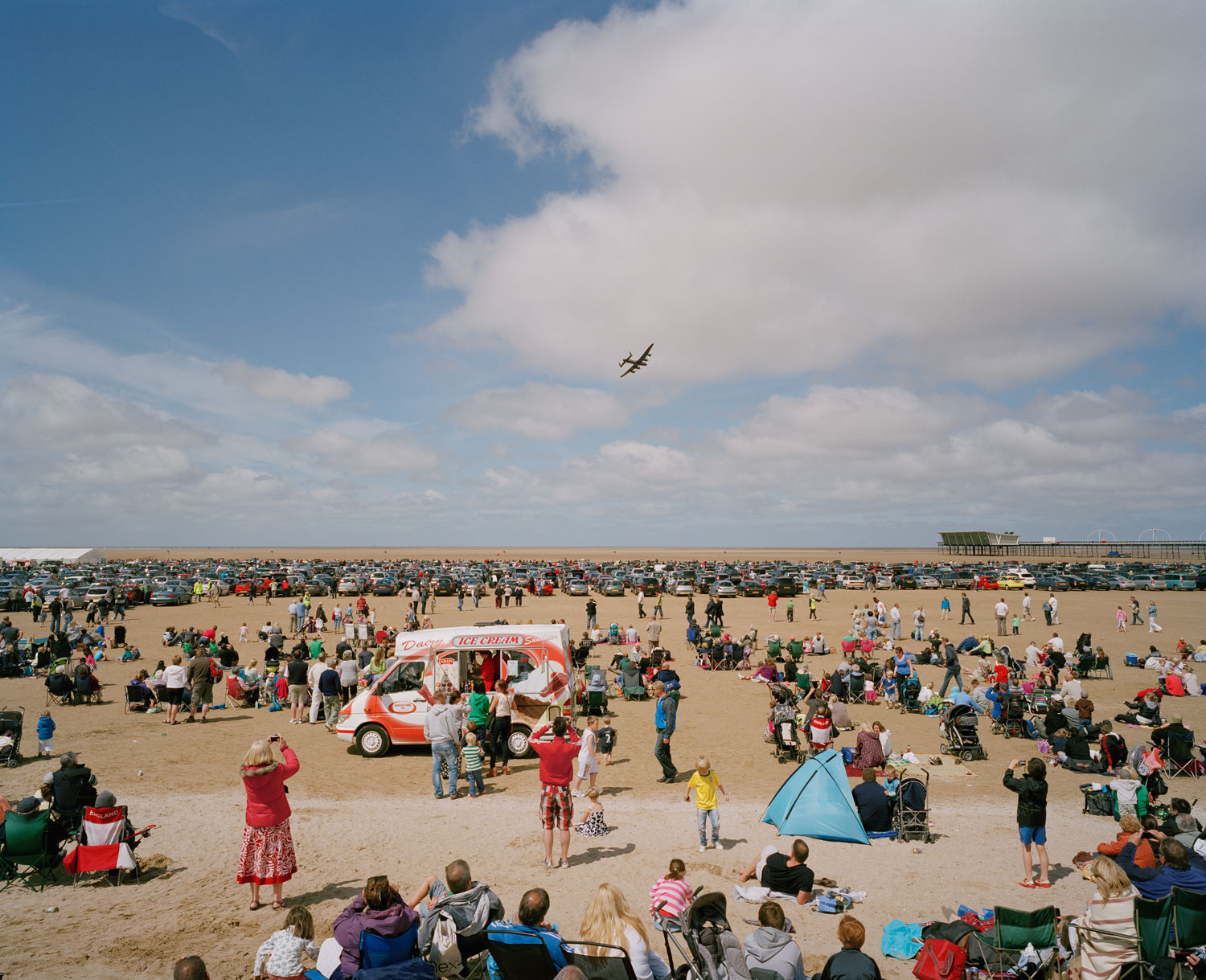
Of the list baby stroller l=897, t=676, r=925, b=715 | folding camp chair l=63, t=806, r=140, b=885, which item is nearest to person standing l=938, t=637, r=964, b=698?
baby stroller l=897, t=676, r=925, b=715

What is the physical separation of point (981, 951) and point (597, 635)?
2372 cm

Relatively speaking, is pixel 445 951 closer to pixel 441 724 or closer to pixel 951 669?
pixel 441 724

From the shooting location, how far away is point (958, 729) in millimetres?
13461

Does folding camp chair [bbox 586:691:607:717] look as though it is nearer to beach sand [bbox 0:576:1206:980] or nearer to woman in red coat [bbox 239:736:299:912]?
beach sand [bbox 0:576:1206:980]

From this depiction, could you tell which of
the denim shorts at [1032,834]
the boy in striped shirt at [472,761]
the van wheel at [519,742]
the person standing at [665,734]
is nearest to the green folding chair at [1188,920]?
the denim shorts at [1032,834]

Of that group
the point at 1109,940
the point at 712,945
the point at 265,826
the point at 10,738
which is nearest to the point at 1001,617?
the point at 1109,940

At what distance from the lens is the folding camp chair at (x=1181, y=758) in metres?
12.0

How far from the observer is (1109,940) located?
18.5 feet

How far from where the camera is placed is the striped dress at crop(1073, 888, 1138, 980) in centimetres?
559

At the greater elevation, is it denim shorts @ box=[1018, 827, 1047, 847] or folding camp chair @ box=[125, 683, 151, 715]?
denim shorts @ box=[1018, 827, 1047, 847]

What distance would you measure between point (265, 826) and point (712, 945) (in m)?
4.63

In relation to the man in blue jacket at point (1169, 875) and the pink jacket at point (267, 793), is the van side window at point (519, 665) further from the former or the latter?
the man in blue jacket at point (1169, 875)

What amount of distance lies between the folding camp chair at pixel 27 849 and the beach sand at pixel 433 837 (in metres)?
0.25

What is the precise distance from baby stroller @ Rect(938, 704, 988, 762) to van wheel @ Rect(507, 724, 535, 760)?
27.1ft
